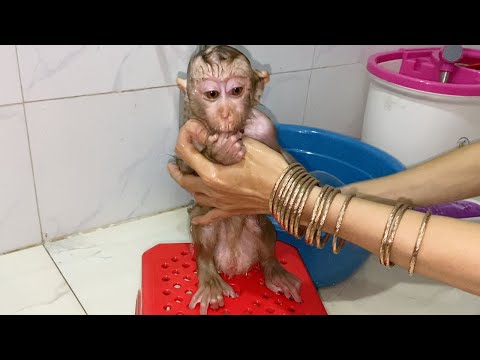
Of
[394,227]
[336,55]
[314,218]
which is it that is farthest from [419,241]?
[336,55]

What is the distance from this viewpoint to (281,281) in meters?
1.05

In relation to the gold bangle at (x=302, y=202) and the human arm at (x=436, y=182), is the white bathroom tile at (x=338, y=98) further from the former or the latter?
the gold bangle at (x=302, y=202)

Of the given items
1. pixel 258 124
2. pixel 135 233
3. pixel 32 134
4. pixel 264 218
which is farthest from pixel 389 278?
pixel 32 134

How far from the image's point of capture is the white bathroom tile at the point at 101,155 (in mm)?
1180

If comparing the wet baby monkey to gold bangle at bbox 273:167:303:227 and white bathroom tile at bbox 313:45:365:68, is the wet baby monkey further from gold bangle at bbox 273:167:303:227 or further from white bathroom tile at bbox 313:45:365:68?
white bathroom tile at bbox 313:45:365:68

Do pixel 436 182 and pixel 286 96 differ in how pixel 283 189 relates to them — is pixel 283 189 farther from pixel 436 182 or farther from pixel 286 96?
pixel 286 96

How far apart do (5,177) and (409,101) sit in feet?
3.43

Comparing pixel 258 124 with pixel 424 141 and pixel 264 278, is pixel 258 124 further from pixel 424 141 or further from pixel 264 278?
pixel 424 141

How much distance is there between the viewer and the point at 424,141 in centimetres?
141

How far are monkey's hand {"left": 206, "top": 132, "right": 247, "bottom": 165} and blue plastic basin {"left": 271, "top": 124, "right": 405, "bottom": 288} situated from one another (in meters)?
0.32

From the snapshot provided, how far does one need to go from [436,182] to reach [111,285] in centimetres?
74

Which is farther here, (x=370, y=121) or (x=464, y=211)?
(x=370, y=121)

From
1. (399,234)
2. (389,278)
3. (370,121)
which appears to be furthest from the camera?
(370,121)

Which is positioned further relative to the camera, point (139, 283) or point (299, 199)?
point (139, 283)
